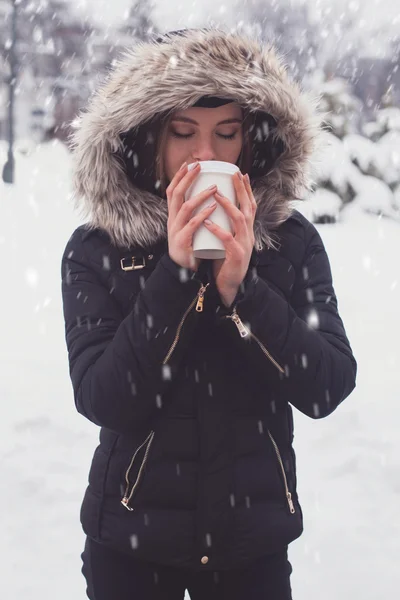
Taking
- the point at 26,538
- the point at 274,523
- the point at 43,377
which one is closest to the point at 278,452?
the point at 274,523

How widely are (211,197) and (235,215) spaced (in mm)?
67

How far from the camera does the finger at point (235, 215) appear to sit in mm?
1545

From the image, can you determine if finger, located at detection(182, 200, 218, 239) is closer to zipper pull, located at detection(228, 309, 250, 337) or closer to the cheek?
zipper pull, located at detection(228, 309, 250, 337)

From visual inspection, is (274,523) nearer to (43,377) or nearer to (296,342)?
(296,342)

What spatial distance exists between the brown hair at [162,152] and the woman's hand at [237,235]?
15.4 inches

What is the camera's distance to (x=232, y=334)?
168 centimetres

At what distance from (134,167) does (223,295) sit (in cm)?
59

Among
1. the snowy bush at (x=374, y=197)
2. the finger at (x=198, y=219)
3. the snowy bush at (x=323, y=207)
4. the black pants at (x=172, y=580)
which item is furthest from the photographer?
the snowy bush at (x=374, y=197)

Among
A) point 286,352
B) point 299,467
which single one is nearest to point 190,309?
point 286,352

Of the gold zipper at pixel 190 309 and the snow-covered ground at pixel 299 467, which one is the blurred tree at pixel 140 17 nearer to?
the snow-covered ground at pixel 299 467

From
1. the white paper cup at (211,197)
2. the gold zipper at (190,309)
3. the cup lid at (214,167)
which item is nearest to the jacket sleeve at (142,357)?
the gold zipper at (190,309)

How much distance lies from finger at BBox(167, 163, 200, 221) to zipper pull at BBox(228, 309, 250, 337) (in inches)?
10.8

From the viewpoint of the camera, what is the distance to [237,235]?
1.58 m

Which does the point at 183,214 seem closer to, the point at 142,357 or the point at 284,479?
the point at 142,357
